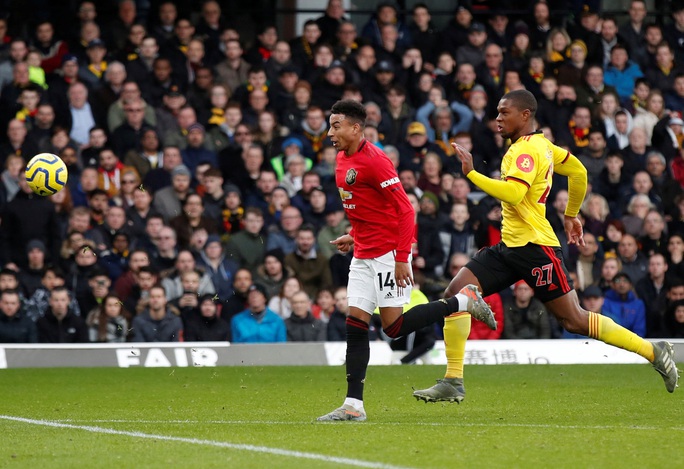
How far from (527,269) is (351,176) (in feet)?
4.79

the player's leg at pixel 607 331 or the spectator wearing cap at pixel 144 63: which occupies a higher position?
the spectator wearing cap at pixel 144 63

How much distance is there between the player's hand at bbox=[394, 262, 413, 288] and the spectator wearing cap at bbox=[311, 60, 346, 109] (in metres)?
8.78

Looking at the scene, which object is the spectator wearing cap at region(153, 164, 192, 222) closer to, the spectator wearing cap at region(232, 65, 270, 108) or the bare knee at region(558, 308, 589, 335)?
the spectator wearing cap at region(232, 65, 270, 108)

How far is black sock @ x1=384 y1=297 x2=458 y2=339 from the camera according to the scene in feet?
29.0

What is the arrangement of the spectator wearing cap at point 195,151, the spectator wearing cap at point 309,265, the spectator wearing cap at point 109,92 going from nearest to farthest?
the spectator wearing cap at point 309,265, the spectator wearing cap at point 195,151, the spectator wearing cap at point 109,92

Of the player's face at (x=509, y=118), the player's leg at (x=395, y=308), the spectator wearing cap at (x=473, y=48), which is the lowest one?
the player's leg at (x=395, y=308)

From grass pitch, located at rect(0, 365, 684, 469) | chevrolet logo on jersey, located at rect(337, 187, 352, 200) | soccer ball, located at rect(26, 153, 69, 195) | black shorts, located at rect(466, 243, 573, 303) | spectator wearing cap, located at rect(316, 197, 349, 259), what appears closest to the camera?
grass pitch, located at rect(0, 365, 684, 469)

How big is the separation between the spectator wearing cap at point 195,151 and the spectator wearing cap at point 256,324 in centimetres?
232

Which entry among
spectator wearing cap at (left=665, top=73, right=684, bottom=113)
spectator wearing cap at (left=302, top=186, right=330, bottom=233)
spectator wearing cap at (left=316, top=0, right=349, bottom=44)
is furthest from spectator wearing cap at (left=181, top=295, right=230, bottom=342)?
spectator wearing cap at (left=665, top=73, right=684, bottom=113)

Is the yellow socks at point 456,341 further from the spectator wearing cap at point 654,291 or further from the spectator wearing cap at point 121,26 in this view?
the spectator wearing cap at point 121,26

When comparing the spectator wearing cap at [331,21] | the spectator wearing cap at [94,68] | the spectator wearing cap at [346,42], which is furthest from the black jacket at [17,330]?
the spectator wearing cap at [331,21]

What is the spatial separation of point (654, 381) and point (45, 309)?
656 centimetres

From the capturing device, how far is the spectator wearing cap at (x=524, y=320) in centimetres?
1523

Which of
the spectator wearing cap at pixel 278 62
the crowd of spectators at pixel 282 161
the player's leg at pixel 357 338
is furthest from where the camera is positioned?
the spectator wearing cap at pixel 278 62
